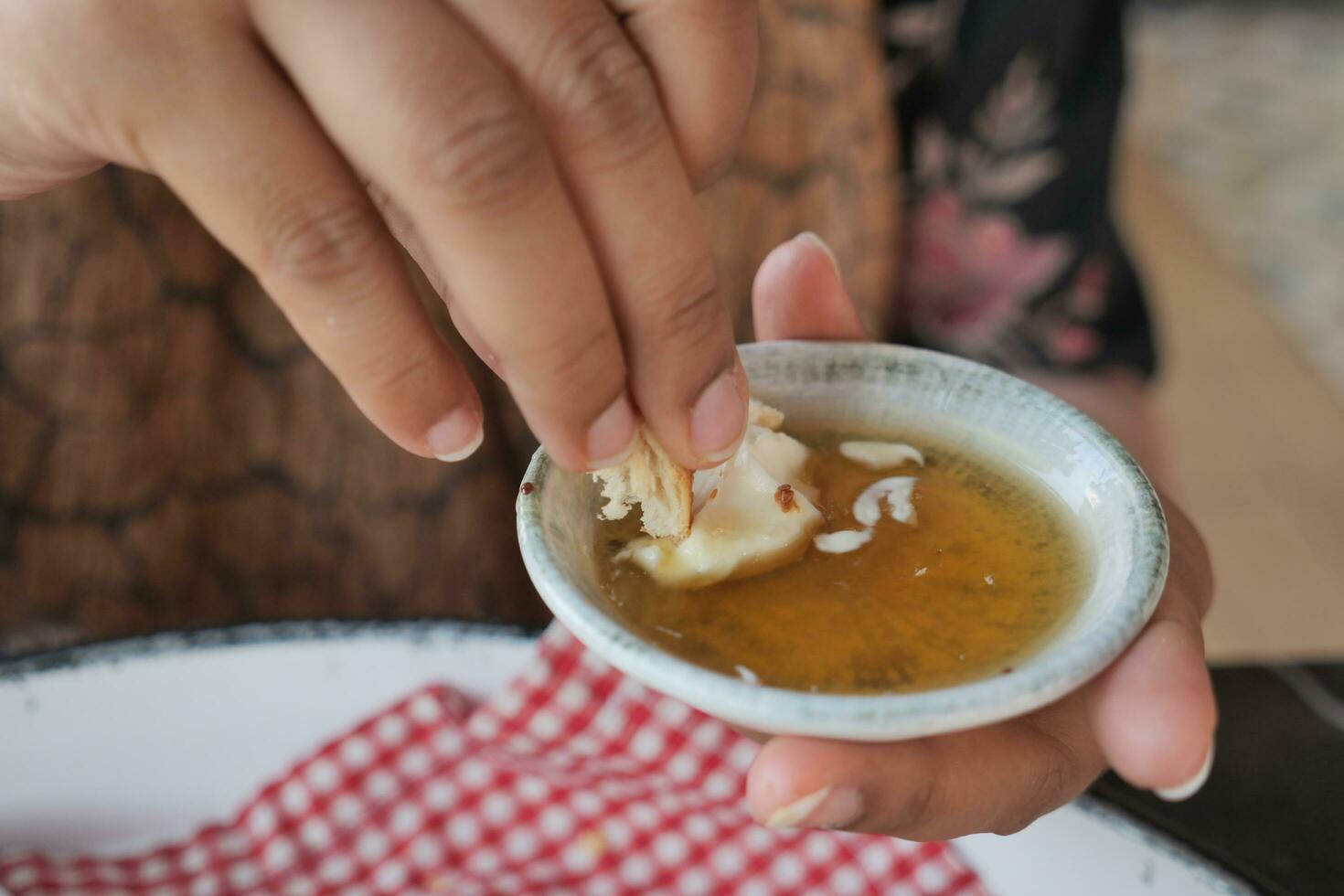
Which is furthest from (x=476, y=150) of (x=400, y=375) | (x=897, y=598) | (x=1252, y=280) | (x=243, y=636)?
(x=1252, y=280)

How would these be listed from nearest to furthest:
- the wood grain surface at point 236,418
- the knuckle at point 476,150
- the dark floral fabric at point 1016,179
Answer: the knuckle at point 476,150 → the wood grain surface at point 236,418 → the dark floral fabric at point 1016,179

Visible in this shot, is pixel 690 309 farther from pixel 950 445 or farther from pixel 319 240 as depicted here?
pixel 950 445

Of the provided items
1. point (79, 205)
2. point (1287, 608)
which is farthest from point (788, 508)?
point (1287, 608)

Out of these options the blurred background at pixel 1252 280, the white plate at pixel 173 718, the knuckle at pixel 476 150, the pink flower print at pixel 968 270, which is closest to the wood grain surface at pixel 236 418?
the pink flower print at pixel 968 270

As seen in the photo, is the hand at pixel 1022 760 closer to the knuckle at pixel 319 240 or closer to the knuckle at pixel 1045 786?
the knuckle at pixel 1045 786

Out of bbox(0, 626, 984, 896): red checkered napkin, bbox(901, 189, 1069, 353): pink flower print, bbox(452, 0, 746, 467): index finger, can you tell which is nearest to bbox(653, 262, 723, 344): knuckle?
bbox(452, 0, 746, 467): index finger

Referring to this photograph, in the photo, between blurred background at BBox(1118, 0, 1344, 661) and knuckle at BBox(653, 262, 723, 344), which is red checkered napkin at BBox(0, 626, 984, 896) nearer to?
knuckle at BBox(653, 262, 723, 344)
